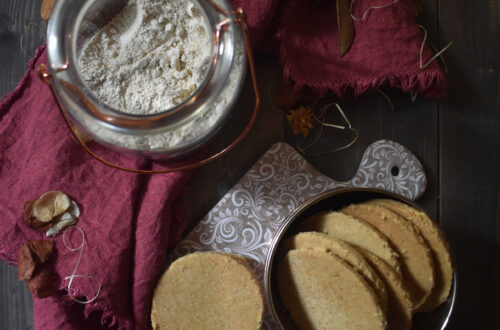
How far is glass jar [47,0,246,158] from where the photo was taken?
25.4 inches

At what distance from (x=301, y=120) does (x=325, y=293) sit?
0.34 m

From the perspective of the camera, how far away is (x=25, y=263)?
2.58ft

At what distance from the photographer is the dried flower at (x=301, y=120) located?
0.90 metres

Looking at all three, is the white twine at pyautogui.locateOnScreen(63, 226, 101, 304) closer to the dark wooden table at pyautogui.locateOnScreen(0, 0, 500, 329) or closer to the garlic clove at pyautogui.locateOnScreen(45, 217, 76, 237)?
the garlic clove at pyautogui.locateOnScreen(45, 217, 76, 237)

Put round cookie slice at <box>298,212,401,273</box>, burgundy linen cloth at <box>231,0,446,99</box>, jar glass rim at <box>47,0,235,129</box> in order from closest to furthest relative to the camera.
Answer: jar glass rim at <box>47,0,235,129</box>
round cookie slice at <box>298,212,401,273</box>
burgundy linen cloth at <box>231,0,446,99</box>

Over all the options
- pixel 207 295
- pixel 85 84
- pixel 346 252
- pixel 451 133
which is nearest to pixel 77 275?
pixel 207 295

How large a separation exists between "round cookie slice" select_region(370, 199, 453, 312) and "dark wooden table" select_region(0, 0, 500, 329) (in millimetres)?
155

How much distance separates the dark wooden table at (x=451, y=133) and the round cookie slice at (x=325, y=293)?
22 centimetres

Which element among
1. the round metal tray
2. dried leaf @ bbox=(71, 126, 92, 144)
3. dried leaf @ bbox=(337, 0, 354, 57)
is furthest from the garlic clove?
dried leaf @ bbox=(337, 0, 354, 57)

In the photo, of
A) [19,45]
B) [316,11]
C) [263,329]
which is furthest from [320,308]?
[19,45]

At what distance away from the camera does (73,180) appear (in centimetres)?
83

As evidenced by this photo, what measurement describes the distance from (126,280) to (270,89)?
0.47 m

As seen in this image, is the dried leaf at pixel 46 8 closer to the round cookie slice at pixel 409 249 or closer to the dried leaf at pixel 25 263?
the dried leaf at pixel 25 263

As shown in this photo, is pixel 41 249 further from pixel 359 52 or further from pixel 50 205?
pixel 359 52
